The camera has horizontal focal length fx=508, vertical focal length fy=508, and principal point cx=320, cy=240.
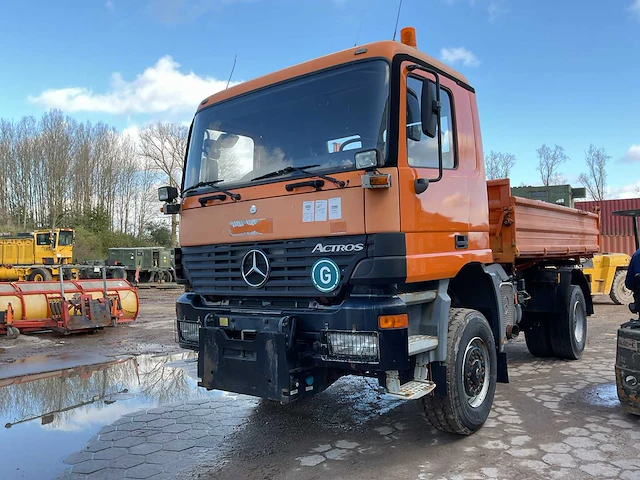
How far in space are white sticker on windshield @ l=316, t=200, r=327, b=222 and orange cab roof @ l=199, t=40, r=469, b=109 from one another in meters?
1.13

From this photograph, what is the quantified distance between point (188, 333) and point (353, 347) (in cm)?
183

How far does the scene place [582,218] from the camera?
7727 mm

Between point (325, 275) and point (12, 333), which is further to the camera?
point (12, 333)

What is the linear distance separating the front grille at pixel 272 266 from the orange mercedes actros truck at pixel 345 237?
0.01 meters

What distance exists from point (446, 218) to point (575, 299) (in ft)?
14.0

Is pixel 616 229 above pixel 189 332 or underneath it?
above

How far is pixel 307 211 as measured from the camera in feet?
12.4

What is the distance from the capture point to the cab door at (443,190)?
366 centimetres

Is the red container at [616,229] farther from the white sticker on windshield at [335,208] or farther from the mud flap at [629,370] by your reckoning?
the white sticker on windshield at [335,208]

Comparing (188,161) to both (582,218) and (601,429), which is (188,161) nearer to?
Answer: (601,429)

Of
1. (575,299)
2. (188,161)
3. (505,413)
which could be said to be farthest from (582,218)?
(188,161)

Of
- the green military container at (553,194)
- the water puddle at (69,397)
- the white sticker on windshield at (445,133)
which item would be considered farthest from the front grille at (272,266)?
the green military container at (553,194)

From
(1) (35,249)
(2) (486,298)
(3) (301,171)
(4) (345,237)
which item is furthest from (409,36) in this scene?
(1) (35,249)

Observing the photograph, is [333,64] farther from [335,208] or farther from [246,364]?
[246,364]
